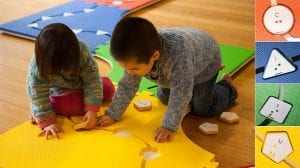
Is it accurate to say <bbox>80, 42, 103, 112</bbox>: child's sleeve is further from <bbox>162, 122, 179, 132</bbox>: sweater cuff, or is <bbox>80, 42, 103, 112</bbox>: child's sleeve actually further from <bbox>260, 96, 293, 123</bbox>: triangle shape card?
<bbox>260, 96, 293, 123</bbox>: triangle shape card

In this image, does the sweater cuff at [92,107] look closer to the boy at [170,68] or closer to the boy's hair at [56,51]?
the boy at [170,68]

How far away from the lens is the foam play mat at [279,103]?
770 millimetres

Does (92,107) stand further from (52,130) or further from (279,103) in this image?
(279,103)

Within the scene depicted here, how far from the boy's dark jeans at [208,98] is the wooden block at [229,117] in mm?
29

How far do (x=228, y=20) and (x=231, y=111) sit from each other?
104 cm

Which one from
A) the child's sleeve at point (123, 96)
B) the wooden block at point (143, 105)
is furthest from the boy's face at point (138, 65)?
the wooden block at point (143, 105)

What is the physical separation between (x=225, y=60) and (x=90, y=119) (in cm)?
72

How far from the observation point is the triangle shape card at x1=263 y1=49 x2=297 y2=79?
0.76 m

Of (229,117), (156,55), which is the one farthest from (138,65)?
(229,117)

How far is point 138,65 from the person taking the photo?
1086 mm

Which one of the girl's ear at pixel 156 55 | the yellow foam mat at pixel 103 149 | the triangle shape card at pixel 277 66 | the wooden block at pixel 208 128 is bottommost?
the wooden block at pixel 208 128

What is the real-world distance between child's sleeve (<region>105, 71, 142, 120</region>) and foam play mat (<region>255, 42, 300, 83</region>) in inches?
21.6

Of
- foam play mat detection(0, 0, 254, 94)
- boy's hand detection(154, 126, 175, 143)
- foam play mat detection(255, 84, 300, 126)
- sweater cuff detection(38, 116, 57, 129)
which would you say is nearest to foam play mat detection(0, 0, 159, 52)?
foam play mat detection(0, 0, 254, 94)

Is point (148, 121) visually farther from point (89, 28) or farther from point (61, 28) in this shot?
point (89, 28)
